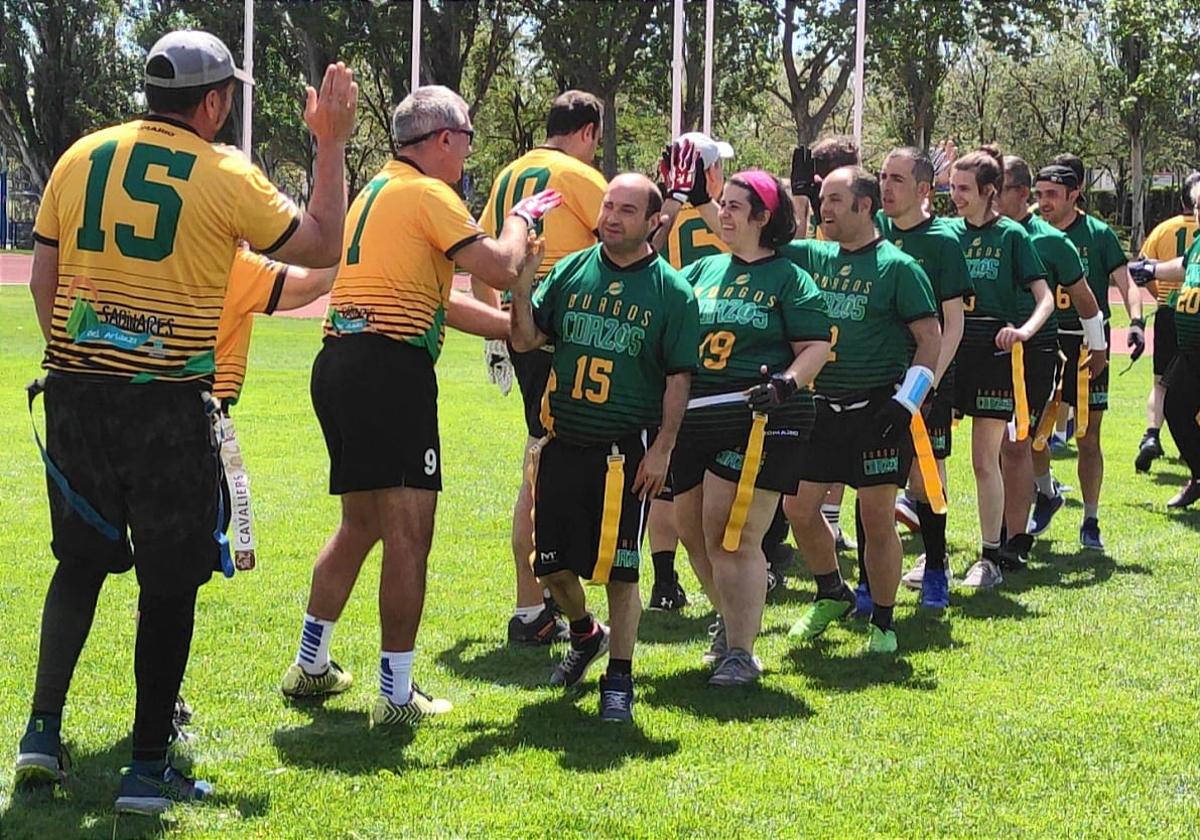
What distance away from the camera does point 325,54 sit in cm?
4116

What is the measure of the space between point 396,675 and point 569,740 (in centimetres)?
68

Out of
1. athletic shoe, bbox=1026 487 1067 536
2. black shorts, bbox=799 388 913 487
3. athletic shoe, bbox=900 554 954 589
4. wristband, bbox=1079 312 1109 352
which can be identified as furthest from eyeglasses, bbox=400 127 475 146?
athletic shoe, bbox=1026 487 1067 536

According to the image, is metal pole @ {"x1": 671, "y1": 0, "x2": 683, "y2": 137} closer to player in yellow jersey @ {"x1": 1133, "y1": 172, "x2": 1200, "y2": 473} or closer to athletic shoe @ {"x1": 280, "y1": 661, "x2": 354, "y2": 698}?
player in yellow jersey @ {"x1": 1133, "y1": 172, "x2": 1200, "y2": 473}

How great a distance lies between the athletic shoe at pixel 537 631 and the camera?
6598mm

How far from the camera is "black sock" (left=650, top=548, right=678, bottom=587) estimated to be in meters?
7.42

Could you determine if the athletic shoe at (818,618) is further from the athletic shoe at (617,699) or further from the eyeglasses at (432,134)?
the eyeglasses at (432,134)

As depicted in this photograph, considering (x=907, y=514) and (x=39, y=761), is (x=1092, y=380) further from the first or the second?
(x=39, y=761)

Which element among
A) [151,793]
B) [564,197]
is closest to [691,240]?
[564,197]

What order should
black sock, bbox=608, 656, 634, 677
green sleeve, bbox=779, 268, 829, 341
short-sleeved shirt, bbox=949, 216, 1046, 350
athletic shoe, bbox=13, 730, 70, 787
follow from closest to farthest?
1. athletic shoe, bbox=13, 730, 70, 787
2. black sock, bbox=608, 656, 634, 677
3. green sleeve, bbox=779, 268, 829, 341
4. short-sleeved shirt, bbox=949, 216, 1046, 350

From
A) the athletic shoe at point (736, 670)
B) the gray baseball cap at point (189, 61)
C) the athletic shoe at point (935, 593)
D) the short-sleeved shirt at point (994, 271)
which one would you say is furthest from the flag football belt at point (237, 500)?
the short-sleeved shirt at point (994, 271)

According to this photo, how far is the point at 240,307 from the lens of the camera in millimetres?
5203

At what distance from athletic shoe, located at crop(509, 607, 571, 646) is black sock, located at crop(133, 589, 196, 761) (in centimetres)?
237

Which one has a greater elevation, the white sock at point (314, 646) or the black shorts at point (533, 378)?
the black shorts at point (533, 378)

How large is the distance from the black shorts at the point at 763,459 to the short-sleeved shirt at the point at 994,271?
2.36 meters
